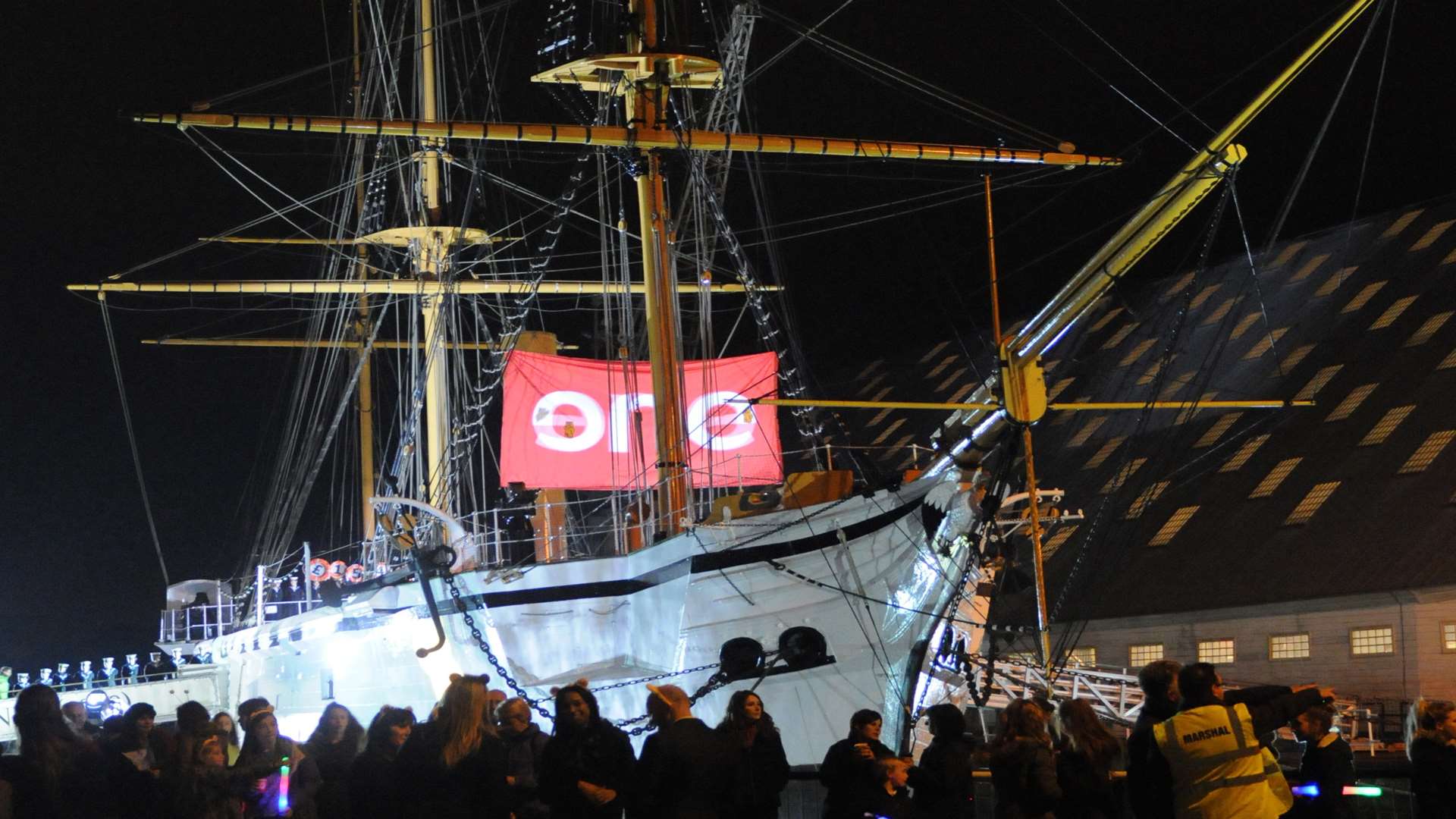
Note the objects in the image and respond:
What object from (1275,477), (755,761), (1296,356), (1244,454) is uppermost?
(1296,356)

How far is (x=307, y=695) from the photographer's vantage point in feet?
85.0

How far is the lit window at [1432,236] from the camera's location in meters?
36.7

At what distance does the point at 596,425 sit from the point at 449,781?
1784cm

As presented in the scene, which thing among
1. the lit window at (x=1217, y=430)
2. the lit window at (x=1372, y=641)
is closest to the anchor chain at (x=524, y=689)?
the lit window at (x=1372, y=641)

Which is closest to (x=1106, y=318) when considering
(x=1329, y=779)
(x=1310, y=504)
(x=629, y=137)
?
(x=1310, y=504)

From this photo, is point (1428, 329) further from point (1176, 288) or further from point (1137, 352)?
point (1137, 352)

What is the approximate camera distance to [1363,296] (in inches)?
1458

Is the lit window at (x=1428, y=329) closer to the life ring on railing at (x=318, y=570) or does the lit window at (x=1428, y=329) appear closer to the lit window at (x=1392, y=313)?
the lit window at (x=1392, y=313)

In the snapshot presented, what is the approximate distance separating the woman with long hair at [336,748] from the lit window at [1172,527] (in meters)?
26.7

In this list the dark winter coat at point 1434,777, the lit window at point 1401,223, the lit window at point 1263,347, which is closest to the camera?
the dark winter coat at point 1434,777

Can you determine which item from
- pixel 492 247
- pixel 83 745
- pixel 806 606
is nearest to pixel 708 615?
pixel 806 606

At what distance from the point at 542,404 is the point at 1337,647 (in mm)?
14204

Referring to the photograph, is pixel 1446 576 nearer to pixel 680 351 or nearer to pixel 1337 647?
pixel 1337 647

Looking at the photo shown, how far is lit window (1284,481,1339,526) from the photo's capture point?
31.9 meters
